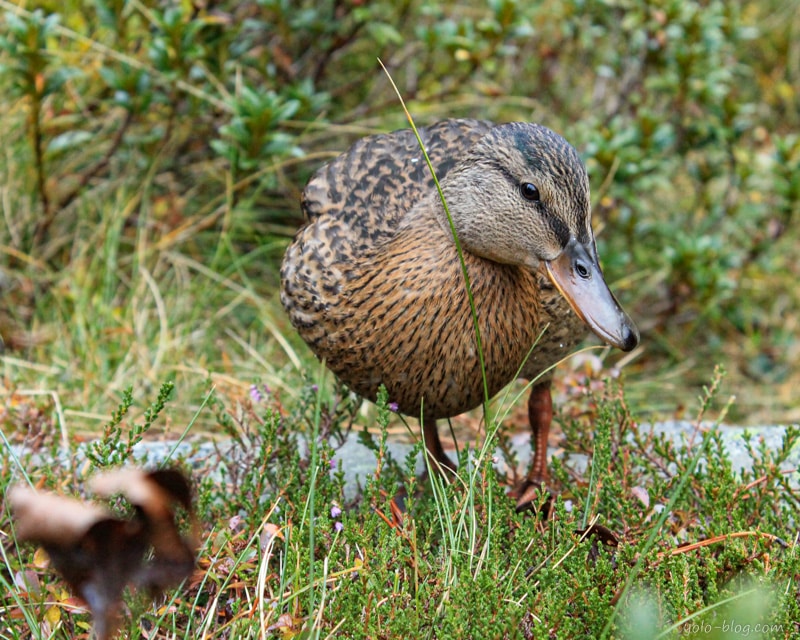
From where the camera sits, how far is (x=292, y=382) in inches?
148

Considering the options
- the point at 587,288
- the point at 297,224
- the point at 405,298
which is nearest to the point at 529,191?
the point at 587,288

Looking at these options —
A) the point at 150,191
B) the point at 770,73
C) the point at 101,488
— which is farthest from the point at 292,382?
the point at 770,73

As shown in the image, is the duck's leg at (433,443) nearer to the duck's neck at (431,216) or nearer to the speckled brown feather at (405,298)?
the speckled brown feather at (405,298)

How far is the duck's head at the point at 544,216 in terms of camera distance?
7.65 feet

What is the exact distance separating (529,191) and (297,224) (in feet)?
8.42

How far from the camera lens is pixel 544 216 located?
2357mm

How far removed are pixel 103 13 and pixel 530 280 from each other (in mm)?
2354

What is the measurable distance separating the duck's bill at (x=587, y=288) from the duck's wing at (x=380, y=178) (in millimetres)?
516

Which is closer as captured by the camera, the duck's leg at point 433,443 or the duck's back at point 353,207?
the duck's back at point 353,207

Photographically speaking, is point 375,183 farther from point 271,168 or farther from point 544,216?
point 271,168

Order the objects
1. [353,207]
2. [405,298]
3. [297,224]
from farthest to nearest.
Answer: [297,224]
[353,207]
[405,298]

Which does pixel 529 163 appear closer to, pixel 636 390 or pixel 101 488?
pixel 101 488

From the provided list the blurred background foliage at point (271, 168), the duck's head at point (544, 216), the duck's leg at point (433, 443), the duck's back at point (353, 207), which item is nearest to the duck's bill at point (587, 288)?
the duck's head at point (544, 216)

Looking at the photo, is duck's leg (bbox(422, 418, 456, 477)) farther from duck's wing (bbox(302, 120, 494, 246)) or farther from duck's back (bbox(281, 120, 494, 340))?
duck's wing (bbox(302, 120, 494, 246))
